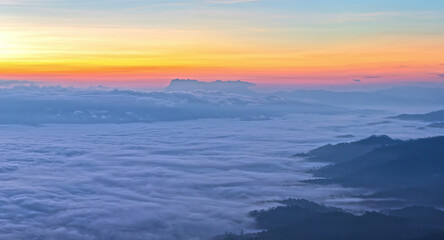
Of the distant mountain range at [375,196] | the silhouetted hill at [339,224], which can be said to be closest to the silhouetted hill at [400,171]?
the distant mountain range at [375,196]

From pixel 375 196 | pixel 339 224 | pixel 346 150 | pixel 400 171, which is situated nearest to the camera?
pixel 339 224

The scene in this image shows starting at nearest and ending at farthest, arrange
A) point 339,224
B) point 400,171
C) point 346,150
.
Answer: point 339,224 < point 400,171 < point 346,150

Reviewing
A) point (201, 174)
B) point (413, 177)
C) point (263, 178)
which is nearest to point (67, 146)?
point (201, 174)

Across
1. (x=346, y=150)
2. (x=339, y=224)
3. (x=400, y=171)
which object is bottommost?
(x=339, y=224)

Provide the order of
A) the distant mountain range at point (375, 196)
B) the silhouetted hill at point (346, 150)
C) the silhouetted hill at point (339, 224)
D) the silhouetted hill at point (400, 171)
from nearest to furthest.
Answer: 1. the silhouetted hill at point (339, 224)
2. the distant mountain range at point (375, 196)
3. the silhouetted hill at point (400, 171)
4. the silhouetted hill at point (346, 150)

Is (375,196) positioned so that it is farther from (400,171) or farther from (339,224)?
(400,171)

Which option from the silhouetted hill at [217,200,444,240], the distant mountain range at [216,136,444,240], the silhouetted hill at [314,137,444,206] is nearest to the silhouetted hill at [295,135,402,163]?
the distant mountain range at [216,136,444,240]

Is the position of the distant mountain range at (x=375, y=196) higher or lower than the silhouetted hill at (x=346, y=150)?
lower

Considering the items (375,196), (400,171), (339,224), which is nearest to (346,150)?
(400,171)

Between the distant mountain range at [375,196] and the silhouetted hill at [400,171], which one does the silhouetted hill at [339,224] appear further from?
the silhouetted hill at [400,171]

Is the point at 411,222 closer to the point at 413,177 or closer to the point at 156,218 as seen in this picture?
the point at 156,218
